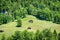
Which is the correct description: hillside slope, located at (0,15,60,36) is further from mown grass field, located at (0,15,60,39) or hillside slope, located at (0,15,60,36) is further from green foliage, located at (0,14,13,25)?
green foliage, located at (0,14,13,25)

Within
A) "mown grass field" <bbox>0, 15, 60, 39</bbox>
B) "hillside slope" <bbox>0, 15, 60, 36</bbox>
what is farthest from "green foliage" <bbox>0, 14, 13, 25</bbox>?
"hillside slope" <bbox>0, 15, 60, 36</bbox>

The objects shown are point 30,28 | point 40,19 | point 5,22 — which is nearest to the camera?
point 30,28

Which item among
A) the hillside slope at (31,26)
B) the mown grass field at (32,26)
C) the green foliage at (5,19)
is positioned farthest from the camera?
the green foliage at (5,19)

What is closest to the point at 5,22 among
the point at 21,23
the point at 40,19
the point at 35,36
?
the point at 21,23

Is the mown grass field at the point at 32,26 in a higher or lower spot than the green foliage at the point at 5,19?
lower

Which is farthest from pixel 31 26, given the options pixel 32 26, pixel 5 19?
pixel 5 19

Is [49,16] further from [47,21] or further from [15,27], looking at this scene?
[15,27]

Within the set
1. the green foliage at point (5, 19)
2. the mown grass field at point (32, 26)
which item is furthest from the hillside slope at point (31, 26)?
the green foliage at point (5, 19)

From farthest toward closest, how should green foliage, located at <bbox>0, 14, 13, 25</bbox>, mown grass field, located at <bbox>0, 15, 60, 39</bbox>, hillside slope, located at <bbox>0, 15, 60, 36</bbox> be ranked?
green foliage, located at <bbox>0, 14, 13, 25</bbox>, mown grass field, located at <bbox>0, 15, 60, 39</bbox>, hillside slope, located at <bbox>0, 15, 60, 36</bbox>

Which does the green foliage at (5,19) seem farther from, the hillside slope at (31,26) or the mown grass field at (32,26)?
the hillside slope at (31,26)

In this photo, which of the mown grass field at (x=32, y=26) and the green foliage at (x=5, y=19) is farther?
the green foliage at (x=5, y=19)

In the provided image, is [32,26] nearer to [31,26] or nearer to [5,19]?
[31,26]
